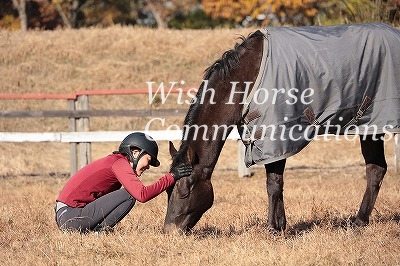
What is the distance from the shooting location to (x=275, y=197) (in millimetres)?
6578

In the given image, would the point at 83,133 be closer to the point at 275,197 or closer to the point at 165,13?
the point at 275,197

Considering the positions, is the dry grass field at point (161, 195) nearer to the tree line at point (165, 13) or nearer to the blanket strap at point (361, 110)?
the blanket strap at point (361, 110)

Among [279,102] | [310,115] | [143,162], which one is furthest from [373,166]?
[143,162]

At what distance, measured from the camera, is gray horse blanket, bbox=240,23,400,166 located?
6504mm

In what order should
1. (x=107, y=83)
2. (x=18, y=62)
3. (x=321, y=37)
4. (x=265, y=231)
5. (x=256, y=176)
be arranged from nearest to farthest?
(x=265, y=231) → (x=321, y=37) → (x=256, y=176) → (x=107, y=83) → (x=18, y=62)

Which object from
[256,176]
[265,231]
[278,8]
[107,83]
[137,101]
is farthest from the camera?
[278,8]

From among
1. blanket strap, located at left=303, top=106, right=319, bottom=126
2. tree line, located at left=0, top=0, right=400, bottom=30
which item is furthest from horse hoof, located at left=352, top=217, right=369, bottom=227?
tree line, located at left=0, top=0, right=400, bottom=30

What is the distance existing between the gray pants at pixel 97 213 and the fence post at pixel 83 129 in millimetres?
5582

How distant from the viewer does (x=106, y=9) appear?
129 feet

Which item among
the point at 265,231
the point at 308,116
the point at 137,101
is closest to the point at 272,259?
the point at 265,231

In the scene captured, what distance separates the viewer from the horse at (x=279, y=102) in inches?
255

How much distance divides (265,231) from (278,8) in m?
24.9

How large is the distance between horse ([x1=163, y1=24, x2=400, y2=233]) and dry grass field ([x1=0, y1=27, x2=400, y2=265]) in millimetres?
442

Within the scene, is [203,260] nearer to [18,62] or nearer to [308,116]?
[308,116]
